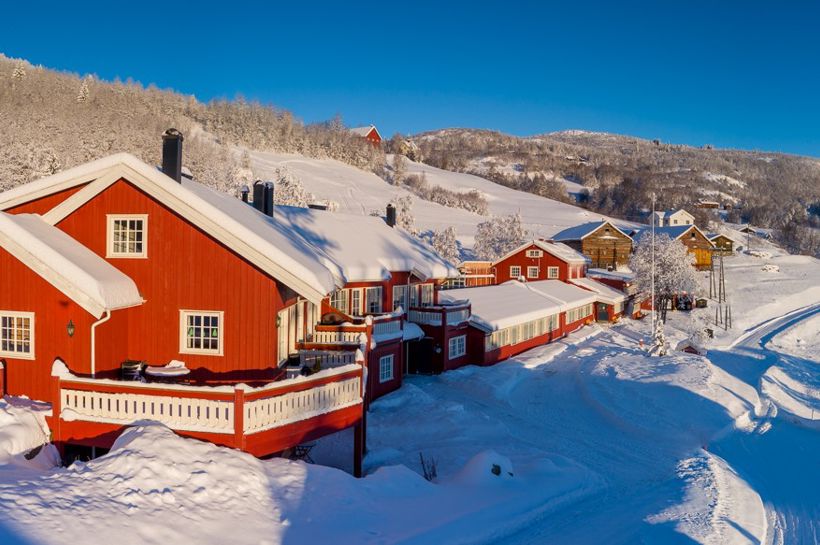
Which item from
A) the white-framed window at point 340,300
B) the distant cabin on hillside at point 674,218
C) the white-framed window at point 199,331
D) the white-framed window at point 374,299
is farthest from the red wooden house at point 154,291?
the distant cabin on hillside at point 674,218

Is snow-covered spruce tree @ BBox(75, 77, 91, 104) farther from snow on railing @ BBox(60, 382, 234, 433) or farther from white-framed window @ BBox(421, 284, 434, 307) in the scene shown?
snow on railing @ BBox(60, 382, 234, 433)

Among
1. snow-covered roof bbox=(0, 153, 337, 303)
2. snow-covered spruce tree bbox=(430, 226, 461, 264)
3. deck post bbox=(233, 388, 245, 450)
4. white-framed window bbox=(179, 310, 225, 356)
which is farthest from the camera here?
snow-covered spruce tree bbox=(430, 226, 461, 264)

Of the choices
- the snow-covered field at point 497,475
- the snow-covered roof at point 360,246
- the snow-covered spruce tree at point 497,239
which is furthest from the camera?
the snow-covered spruce tree at point 497,239

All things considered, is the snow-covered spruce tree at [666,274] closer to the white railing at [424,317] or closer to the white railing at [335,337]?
the white railing at [424,317]

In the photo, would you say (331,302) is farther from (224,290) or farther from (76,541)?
(76,541)

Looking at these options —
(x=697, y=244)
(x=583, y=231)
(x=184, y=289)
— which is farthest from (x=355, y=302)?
(x=697, y=244)

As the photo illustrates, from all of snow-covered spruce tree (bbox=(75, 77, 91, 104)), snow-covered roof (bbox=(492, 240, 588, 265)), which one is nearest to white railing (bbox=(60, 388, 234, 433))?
snow-covered roof (bbox=(492, 240, 588, 265))
